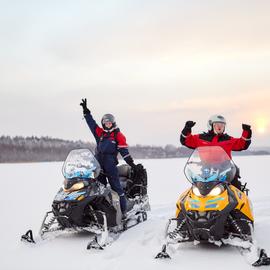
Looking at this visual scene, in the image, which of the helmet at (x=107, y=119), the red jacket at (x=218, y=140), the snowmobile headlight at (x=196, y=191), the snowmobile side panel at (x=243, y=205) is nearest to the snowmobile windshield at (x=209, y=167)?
the snowmobile headlight at (x=196, y=191)

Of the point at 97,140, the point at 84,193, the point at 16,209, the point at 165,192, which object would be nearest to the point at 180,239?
the point at 84,193

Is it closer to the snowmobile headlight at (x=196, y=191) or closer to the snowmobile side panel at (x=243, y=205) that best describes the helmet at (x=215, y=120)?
the snowmobile side panel at (x=243, y=205)

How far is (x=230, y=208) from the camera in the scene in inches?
207

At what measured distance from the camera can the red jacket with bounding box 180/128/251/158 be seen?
21.8 ft

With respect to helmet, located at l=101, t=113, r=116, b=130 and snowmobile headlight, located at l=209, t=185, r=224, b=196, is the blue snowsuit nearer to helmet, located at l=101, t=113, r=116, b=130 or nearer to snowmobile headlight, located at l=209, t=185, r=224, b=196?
helmet, located at l=101, t=113, r=116, b=130

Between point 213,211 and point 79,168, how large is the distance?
237 centimetres

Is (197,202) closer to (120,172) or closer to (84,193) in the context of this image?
(84,193)

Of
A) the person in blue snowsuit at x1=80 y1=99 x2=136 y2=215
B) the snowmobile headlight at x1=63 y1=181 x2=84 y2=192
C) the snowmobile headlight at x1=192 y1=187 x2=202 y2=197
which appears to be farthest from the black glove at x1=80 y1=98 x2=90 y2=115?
the snowmobile headlight at x1=192 y1=187 x2=202 y2=197

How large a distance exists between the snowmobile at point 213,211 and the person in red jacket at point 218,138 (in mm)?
760

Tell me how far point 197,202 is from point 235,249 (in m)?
0.82

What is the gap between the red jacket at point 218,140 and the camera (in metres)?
6.64

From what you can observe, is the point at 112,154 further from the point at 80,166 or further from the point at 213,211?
the point at 213,211

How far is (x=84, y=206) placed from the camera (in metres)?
6.16

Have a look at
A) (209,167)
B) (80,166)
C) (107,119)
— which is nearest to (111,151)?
(107,119)
